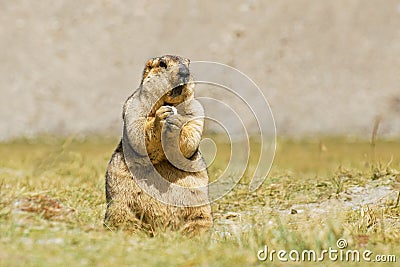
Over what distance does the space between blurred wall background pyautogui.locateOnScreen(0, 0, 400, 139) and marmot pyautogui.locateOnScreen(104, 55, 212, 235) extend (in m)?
18.6

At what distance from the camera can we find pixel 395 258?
4.47 meters

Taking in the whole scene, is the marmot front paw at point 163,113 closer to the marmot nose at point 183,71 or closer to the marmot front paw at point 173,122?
the marmot front paw at point 173,122

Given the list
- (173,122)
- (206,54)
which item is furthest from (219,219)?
(206,54)

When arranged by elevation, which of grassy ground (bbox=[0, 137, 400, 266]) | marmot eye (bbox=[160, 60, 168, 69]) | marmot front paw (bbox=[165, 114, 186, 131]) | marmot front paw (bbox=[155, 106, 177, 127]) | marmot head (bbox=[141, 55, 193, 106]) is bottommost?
grassy ground (bbox=[0, 137, 400, 266])

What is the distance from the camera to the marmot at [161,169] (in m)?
5.47

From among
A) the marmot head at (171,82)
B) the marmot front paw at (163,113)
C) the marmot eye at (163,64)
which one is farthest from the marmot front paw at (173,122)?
the marmot eye at (163,64)

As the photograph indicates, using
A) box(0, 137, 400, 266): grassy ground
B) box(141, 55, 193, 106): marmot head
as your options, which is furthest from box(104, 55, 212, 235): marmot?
box(0, 137, 400, 266): grassy ground

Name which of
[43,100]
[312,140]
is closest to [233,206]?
[312,140]

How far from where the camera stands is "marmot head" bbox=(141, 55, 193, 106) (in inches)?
216

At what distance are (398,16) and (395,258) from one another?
25496 mm

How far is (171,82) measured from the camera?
5508mm

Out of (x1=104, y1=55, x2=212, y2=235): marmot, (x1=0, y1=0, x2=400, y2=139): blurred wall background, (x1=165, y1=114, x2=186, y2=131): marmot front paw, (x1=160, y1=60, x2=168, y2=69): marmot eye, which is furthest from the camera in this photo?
(x1=0, y1=0, x2=400, y2=139): blurred wall background

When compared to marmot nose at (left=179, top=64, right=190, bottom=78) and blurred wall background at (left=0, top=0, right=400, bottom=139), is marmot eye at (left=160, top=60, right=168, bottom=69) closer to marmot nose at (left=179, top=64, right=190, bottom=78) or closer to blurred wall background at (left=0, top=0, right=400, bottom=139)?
marmot nose at (left=179, top=64, right=190, bottom=78)

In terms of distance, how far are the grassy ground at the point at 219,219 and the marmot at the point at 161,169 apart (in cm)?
22
